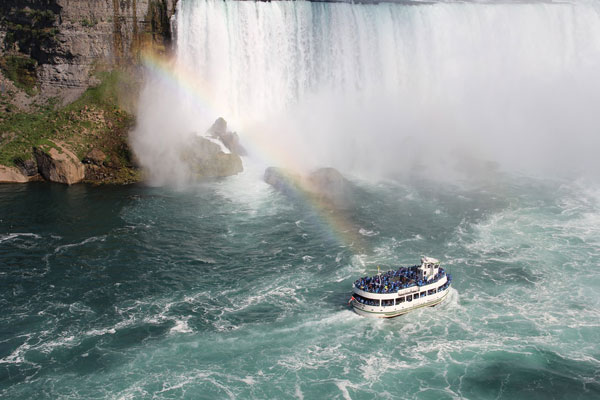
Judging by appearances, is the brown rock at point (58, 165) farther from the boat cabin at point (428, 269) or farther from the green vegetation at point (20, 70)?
the boat cabin at point (428, 269)

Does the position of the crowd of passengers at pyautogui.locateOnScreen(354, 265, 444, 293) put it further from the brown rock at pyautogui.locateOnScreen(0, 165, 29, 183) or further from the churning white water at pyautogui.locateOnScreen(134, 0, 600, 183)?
the brown rock at pyautogui.locateOnScreen(0, 165, 29, 183)

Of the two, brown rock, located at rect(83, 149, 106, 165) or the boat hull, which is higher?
brown rock, located at rect(83, 149, 106, 165)

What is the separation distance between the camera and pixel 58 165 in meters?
78.9

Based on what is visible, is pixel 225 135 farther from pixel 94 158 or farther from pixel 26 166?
pixel 26 166

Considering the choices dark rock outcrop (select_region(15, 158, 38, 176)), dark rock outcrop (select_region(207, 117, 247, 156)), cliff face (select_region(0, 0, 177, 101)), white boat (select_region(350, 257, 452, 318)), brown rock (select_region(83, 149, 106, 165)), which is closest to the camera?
white boat (select_region(350, 257, 452, 318))

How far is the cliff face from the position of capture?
88500 millimetres

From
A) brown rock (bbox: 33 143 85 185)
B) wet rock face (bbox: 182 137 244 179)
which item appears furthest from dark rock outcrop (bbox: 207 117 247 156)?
brown rock (bbox: 33 143 85 185)

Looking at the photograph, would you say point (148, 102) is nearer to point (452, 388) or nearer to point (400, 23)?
point (400, 23)

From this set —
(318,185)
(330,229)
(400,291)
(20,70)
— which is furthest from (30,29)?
(400,291)

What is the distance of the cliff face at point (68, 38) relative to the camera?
88.5 m

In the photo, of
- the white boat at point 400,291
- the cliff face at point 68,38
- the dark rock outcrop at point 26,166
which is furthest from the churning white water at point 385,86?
the white boat at point 400,291

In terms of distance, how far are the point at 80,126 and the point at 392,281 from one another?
5347 centimetres

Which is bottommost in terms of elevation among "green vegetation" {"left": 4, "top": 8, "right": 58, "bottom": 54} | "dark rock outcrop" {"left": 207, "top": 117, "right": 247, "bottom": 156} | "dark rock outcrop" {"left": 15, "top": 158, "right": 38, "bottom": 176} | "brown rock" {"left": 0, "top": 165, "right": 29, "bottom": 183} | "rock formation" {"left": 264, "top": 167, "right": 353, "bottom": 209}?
"rock formation" {"left": 264, "top": 167, "right": 353, "bottom": 209}

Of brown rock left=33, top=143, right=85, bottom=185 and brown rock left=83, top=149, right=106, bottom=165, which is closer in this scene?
brown rock left=33, top=143, right=85, bottom=185
